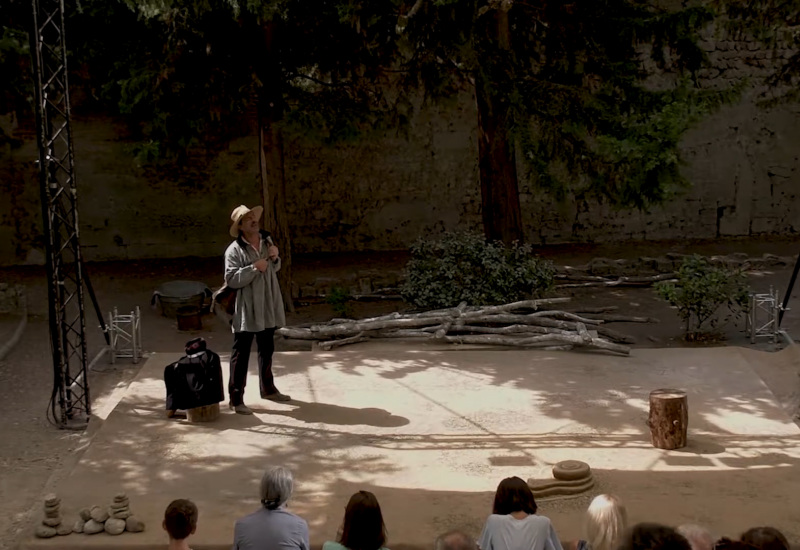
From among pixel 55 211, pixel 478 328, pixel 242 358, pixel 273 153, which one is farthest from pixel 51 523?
pixel 273 153

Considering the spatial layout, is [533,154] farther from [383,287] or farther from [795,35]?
[795,35]

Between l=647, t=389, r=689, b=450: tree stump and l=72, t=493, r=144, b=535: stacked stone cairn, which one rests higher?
l=647, t=389, r=689, b=450: tree stump

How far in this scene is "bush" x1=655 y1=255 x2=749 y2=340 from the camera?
11883 mm

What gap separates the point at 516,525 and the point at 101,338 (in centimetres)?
857

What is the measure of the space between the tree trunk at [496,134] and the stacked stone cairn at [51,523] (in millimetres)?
7316

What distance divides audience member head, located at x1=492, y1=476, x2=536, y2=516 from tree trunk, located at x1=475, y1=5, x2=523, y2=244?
777 centimetres

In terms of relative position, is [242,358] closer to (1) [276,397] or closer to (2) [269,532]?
(1) [276,397]

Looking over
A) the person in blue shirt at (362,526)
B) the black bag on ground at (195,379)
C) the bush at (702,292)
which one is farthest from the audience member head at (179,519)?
the bush at (702,292)

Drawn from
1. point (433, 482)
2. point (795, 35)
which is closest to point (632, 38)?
point (795, 35)

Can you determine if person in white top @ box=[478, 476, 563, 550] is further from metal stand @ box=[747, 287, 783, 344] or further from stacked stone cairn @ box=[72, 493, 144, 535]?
metal stand @ box=[747, 287, 783, 344]

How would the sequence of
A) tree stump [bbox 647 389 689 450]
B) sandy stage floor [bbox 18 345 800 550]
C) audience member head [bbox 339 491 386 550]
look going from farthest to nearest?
tree stump [bbox 647 389 689 450] < sandy stage floor [bbox 18 345 800 550] < audience member head [bbox 339 491 386 550]

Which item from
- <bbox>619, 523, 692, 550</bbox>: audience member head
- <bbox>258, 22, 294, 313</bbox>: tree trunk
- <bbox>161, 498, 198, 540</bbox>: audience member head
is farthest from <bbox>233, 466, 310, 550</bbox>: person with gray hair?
<bbox>258, 22, 294, 313</bbox>: tree trunk

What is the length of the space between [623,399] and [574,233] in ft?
28.7

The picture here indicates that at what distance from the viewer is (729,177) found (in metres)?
17.5
